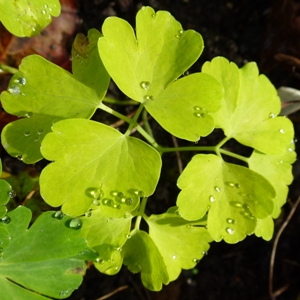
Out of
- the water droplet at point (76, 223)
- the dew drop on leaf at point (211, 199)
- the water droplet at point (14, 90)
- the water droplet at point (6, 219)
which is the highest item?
the water droplet at point (14, 90)

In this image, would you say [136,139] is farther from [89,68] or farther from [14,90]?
[14,90]

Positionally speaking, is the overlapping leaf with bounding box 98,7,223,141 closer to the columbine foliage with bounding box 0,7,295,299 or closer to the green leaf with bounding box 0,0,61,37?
the columbine foliage with bounding box 0,7,295,299

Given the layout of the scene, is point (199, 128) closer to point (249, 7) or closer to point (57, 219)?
point (57, 219)

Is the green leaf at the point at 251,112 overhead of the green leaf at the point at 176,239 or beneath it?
overhead

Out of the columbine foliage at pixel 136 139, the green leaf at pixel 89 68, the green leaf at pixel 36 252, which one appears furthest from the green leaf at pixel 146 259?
the green leaf at pixel 89 68

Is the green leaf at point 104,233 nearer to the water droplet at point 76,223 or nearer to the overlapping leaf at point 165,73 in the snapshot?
the water droplet at point 76,223

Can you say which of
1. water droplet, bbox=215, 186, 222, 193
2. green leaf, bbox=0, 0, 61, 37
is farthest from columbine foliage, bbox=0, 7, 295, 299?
green leaf, bbox=0, 0, 61, 37
